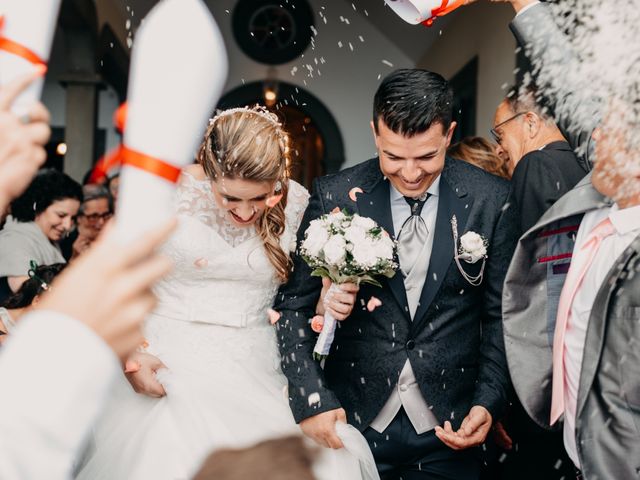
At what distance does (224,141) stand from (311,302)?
27.5 inches

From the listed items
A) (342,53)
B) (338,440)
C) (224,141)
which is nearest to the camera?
(338,440)

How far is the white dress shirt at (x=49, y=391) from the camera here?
61cm

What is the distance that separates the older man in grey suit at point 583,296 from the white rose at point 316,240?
0.62 meters

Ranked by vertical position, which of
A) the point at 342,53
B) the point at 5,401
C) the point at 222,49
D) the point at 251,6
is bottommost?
the point at 342,53

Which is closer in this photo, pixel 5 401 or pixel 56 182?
pixel 5 401

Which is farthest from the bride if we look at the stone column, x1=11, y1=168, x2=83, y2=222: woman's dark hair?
the stone column

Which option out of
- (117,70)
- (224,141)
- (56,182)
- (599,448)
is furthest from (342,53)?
(599,448)

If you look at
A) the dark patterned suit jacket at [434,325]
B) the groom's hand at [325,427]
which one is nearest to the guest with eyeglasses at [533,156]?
the dark patterned suit jacket at [434,325]

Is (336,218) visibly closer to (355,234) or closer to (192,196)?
(355,234)

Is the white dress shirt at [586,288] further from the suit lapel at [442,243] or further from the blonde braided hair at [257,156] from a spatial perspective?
the blonde braided hair at [257,156]

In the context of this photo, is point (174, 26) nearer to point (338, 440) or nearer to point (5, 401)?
point (5, 401)

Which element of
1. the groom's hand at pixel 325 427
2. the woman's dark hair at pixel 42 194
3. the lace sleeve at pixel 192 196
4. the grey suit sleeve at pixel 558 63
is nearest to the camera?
the grey suit sleeve at pixel 558 63

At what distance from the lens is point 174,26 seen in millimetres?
752

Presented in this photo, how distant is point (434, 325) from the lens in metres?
2.75
